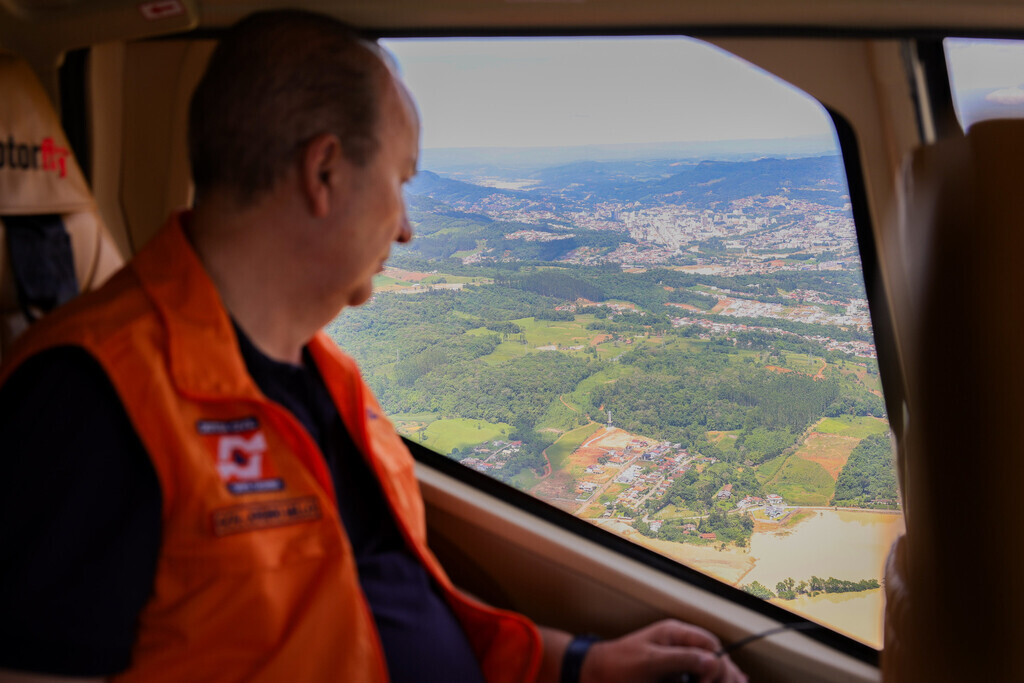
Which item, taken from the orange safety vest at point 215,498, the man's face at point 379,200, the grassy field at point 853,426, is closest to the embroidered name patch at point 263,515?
the orange safety vest at point 215,498

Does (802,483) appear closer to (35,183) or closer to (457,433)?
(457,433)

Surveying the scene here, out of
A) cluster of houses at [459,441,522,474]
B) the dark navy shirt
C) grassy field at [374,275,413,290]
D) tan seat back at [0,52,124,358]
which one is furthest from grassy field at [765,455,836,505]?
tan seat back at [0,52,124,358]

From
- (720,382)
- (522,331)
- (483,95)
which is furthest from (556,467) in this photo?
(483,95)

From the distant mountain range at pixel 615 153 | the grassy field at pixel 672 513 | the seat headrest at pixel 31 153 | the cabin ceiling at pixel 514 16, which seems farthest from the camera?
the grassy field at pixel 672 513

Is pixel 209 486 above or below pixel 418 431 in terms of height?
above

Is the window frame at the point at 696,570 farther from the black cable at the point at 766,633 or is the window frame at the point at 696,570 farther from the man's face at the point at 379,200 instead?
the man's face at the point at 379,200

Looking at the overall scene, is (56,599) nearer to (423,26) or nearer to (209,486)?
(209,486)
